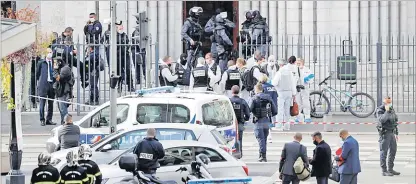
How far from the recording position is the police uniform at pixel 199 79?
3036cm

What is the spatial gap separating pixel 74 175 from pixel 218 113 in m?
7.26

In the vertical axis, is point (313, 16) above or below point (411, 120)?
above

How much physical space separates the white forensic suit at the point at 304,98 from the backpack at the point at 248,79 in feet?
4.45

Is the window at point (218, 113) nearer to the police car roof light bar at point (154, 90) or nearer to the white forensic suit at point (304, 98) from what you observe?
the police car roof light bar at point (154, 90)

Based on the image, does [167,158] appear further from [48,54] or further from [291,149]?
[48,54]

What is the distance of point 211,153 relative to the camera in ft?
68.3

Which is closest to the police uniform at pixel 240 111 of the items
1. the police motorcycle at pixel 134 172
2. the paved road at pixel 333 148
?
the paved road at pixel 333 148

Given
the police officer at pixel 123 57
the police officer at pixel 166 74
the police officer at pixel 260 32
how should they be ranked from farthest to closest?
the police officer at pixel 260 32, the police officer at pixel 123 57, the police officer at pixel 166 74

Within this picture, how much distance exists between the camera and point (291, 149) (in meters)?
21.0

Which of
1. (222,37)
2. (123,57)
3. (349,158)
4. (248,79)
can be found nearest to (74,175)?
(349,158)

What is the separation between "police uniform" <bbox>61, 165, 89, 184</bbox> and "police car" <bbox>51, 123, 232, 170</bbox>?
445 cm

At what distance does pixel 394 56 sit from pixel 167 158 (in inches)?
663

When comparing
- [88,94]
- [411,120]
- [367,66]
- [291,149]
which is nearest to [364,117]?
[411,120]

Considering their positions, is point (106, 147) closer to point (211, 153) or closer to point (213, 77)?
point (211, 153)
